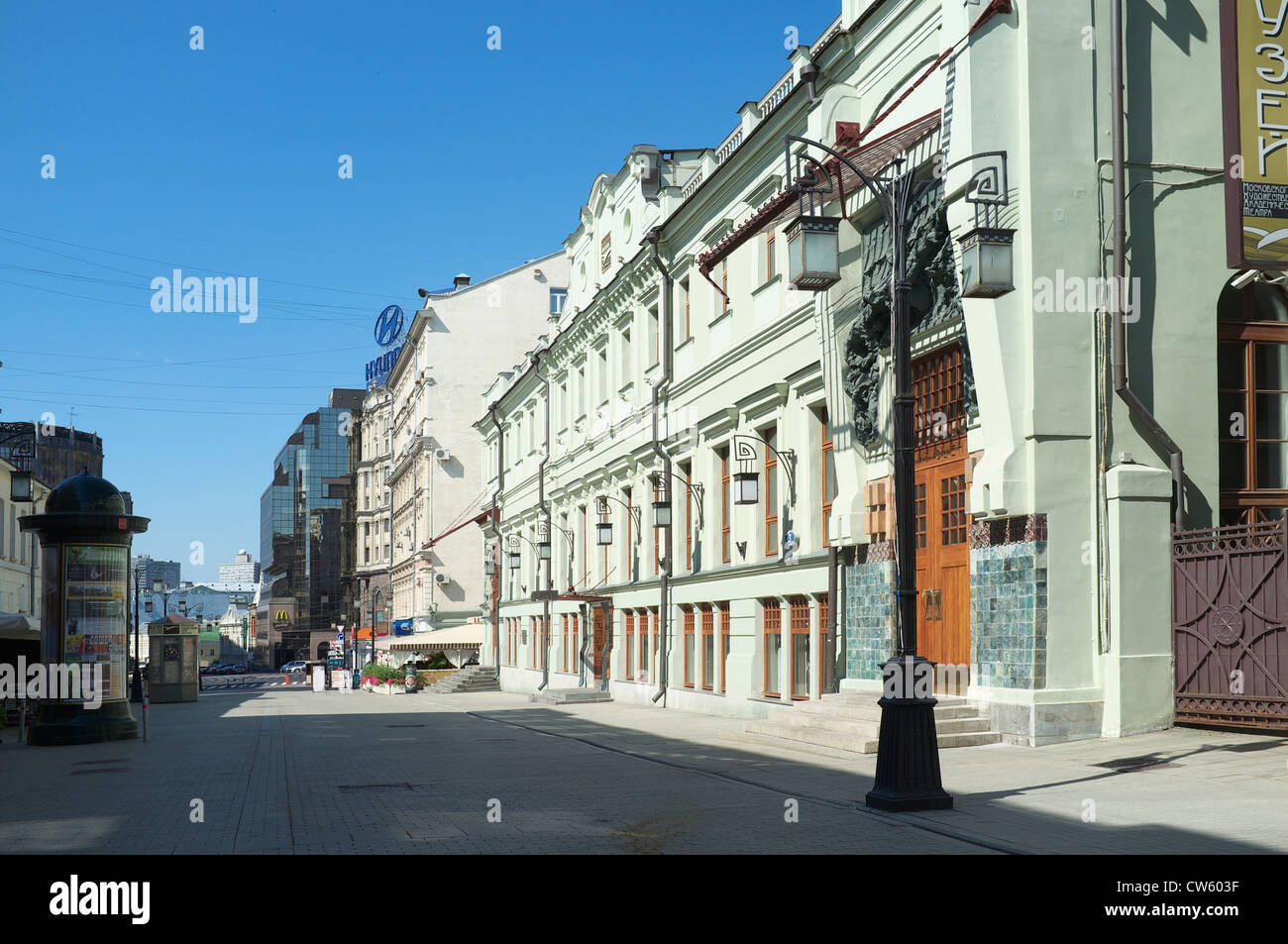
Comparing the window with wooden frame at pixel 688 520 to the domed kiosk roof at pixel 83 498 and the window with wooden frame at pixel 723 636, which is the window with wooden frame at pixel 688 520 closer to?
the window with wooden frame at pixel 723 636

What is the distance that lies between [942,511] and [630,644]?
17.3 meters

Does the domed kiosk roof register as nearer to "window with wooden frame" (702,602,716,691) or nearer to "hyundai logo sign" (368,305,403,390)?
"window with wooden frame" (702,602,716,691)

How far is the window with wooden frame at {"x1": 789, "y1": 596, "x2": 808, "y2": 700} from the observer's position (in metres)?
23.3

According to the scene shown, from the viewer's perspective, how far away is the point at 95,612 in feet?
73.5

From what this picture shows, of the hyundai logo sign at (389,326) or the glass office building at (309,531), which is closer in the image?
the hyundai logo sign at (389,326)

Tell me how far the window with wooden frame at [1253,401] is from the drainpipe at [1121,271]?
132cm

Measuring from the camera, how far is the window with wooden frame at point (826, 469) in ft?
74.1

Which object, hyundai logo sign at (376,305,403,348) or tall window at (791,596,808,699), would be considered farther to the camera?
hyundai logo sign at (376,305,403,348)

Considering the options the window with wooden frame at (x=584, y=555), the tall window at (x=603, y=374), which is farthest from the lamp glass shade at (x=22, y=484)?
the window with wooden frame at (x=584, y=555)

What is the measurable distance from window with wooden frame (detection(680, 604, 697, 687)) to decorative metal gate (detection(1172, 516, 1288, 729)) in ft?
49.2

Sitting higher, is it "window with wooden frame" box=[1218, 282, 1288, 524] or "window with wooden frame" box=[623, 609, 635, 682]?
"window with wooden frame" box=[1218, 282, 1288, 524]

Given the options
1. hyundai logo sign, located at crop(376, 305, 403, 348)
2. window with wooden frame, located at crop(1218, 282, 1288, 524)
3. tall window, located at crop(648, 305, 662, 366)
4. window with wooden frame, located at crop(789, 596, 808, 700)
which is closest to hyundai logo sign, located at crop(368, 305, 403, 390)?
hyundai logo sign, located at crop(376, 305, 403, 348)
